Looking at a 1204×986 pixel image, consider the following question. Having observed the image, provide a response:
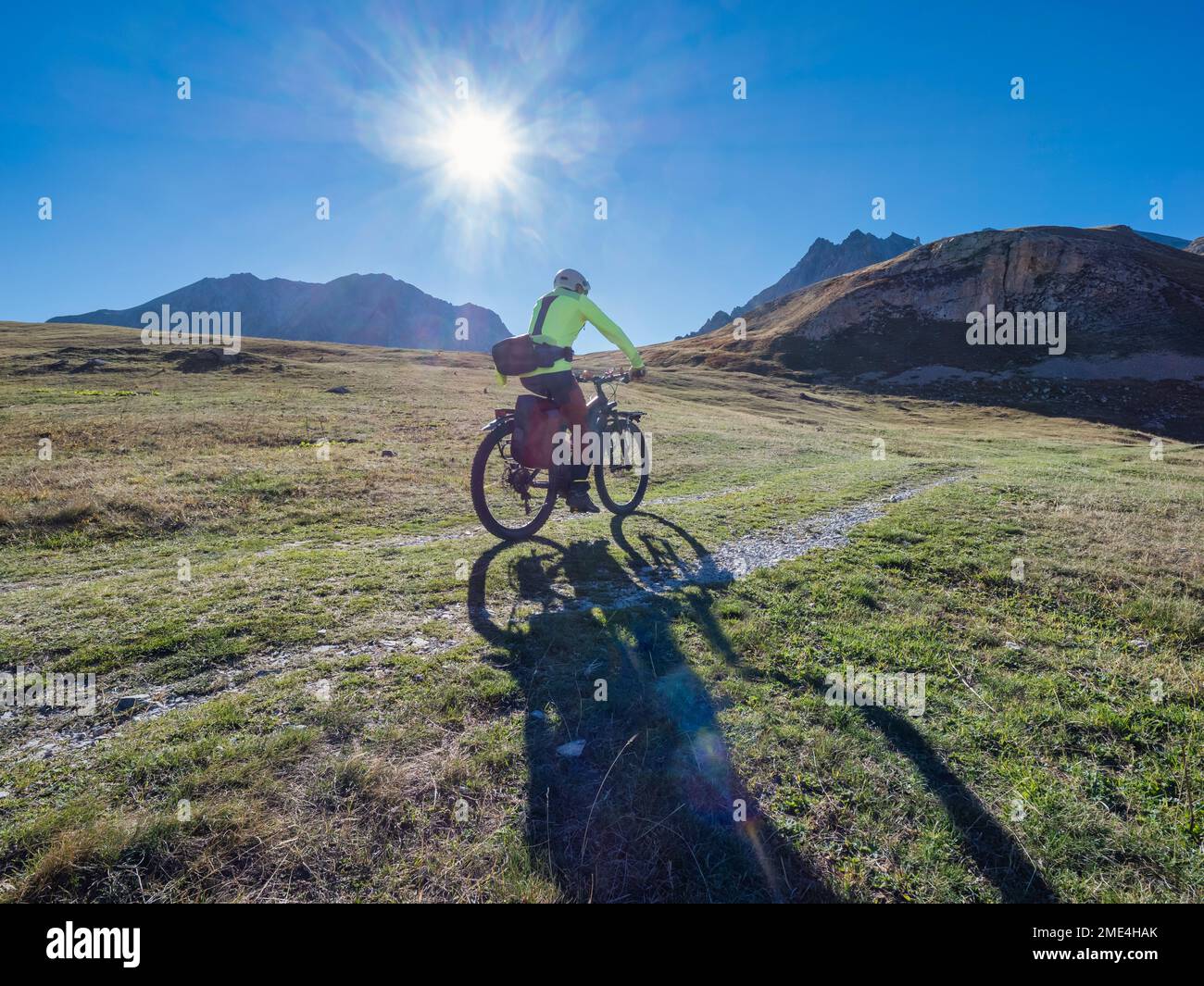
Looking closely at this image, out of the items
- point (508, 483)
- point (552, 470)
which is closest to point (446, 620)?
point (552, 470)

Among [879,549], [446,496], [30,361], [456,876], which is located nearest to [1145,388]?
[879,549]

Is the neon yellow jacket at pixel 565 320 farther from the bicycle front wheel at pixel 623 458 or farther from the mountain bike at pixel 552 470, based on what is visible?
the bicycle front wheel at pixel 623 458

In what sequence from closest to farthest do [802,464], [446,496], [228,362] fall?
[446,496] → [802,464] → [228,362]

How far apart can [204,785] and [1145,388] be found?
9311 cm

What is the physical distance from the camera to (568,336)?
345 inches

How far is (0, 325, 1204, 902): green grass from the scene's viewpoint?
114 inches

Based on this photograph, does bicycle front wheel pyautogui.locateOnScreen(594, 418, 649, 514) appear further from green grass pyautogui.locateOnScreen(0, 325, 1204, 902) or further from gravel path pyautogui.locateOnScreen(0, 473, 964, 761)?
gravel path pyautogui.locateOnScreen(0, 473, 964, 761)

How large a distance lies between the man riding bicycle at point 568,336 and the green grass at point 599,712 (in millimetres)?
1984

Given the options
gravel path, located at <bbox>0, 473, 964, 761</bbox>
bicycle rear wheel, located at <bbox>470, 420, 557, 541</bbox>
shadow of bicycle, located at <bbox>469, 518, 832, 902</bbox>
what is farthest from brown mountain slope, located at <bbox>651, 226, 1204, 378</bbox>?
shadow of bicycle, located at <bbox>469, 518, 832, 902</bbox>

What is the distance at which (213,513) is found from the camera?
11.5 m

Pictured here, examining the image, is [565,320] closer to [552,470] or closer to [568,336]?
[568,336]

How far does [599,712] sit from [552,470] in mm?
5467
